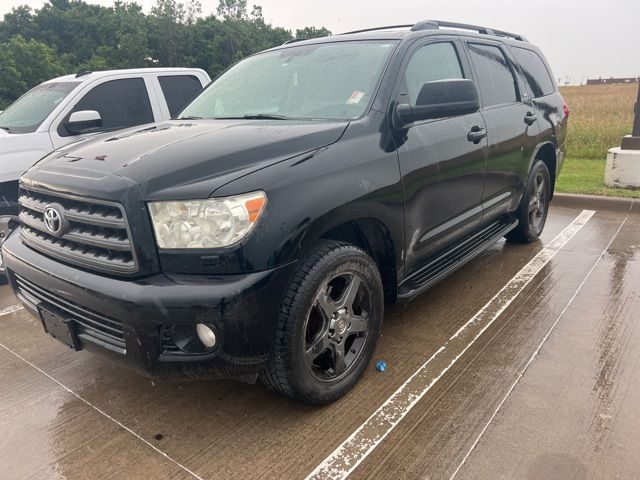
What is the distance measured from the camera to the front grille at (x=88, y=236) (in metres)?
2.25

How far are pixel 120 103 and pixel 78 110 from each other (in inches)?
19.1

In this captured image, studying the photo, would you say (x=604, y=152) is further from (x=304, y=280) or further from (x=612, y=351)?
(x=304, y=280)

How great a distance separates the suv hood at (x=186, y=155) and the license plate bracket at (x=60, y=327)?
0.64 m

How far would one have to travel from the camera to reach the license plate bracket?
2.47 metres

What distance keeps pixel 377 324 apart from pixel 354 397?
16.4 inches

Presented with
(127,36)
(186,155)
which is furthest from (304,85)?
(127,36)

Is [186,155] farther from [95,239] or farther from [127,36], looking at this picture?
[127,36]

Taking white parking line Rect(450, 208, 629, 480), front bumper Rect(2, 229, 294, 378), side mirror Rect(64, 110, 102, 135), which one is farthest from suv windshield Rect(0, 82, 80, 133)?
white parking line Rect(450, 208, 629, 480)

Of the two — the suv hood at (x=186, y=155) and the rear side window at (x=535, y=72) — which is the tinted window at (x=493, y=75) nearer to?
the rear side window at (x=535, y=72)

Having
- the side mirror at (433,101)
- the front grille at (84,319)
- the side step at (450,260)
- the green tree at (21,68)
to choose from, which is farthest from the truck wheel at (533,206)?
the green tree at (21,68)

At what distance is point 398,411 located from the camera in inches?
106

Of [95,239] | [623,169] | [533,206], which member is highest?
[95,239]

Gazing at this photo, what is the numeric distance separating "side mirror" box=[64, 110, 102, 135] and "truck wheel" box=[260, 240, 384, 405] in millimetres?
3533

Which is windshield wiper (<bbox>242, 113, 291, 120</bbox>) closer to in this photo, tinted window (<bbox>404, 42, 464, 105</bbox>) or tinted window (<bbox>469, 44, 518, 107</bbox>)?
tinted window (<bbox>404, 42, 464, 105</bbox>)
